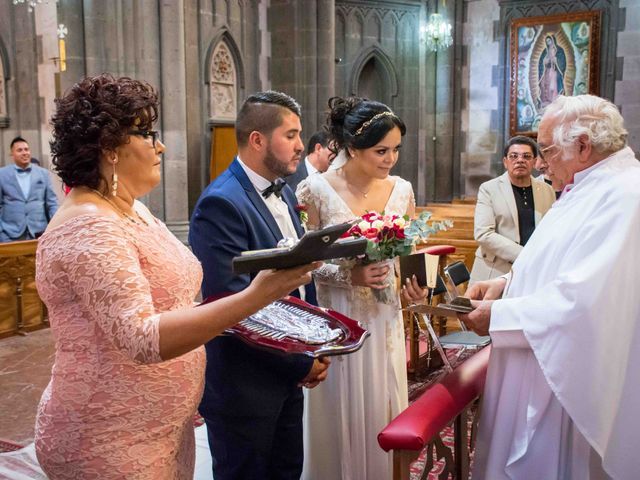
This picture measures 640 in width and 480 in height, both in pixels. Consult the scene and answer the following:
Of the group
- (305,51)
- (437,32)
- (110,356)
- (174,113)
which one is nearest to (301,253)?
(110,356)

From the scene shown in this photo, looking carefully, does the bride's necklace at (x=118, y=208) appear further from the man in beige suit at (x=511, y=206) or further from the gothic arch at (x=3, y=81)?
the gothic arch at (x=3, y=81)

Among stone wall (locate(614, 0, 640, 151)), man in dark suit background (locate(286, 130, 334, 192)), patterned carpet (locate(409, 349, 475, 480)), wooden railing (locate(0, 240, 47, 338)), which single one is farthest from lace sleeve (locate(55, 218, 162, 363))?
stone wall (locate(614, 0, 640, 151))

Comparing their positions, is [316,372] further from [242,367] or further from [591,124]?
[591,124]

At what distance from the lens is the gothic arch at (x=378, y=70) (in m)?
12.4

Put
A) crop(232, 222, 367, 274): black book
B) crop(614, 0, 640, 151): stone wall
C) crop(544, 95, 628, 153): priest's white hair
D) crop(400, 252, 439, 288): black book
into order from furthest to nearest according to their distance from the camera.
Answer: crop(614, 0, 640, 151): stone wall
crop(400, 252, 439, 288): black book
crop(544, 95, 628, 153): priest's white hair
crop(232, 222, 367, 274): black book

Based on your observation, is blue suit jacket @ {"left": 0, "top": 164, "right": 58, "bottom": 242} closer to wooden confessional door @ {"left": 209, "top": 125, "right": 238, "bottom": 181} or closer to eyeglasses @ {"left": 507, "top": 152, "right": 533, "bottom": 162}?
wooden confessional door @ {"left": 209, "top": 125, "right": 238, "bottom": 181}

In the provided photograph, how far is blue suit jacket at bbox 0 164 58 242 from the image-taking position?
6952 millimetres

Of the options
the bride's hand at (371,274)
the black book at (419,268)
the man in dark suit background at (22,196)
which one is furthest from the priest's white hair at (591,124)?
the man in dark suit background at (22,196)

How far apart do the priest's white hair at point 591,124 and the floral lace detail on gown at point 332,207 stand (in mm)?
841

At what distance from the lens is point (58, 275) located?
5.07ft

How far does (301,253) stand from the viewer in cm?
137

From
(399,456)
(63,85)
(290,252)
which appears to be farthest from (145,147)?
(63,85)

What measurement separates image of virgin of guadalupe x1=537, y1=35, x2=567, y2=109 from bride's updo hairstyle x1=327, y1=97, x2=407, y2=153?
10640 mm

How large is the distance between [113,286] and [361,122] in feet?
5.41
